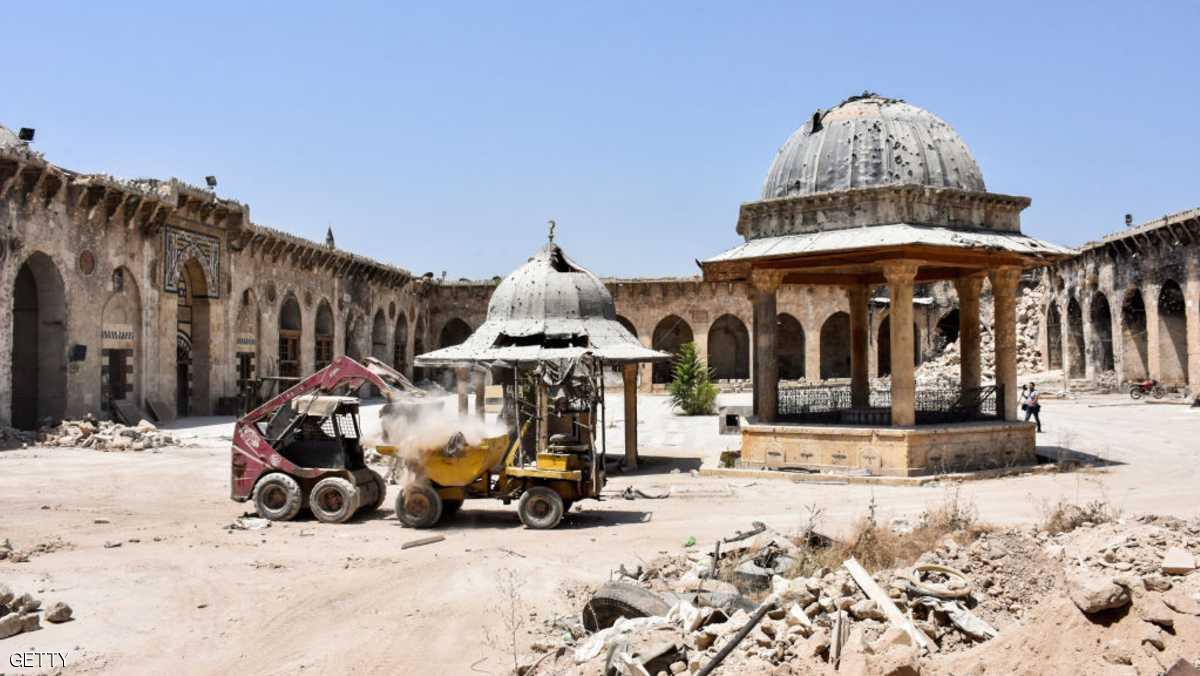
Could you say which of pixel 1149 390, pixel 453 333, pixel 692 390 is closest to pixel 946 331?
pixel 1149 390

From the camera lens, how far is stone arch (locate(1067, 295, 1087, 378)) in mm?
37594

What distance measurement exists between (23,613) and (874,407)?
48.4ft

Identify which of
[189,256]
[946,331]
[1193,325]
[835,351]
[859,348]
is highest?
[189,256]

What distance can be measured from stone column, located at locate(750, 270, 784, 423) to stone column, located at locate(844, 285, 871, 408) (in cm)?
340

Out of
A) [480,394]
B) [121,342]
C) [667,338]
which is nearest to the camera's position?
[480,394]

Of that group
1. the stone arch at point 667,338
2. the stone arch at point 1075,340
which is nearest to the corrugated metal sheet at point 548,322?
the stone arch at point 667,338

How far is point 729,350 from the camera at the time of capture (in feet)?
151

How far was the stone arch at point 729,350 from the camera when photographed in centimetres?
4556

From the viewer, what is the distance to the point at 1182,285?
29.6 metres

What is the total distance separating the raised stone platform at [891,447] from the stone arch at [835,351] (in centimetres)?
3053

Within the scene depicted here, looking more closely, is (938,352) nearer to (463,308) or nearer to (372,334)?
(463,308)

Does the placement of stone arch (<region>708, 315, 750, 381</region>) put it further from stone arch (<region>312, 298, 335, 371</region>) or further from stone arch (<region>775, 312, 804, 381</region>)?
stone arch (<region>312, 298, 335, 371</region>)

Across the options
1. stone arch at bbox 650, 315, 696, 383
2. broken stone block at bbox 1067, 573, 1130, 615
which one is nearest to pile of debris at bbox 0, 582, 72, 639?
broken stone block at bbox 1067, 573, 1130, 615

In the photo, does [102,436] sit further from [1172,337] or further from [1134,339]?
[1134,339]
